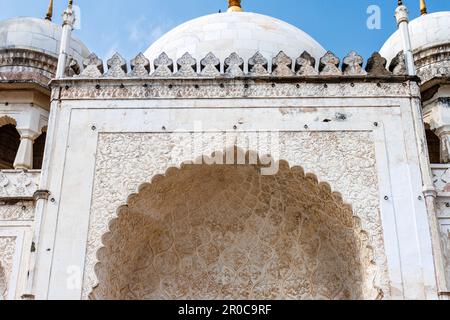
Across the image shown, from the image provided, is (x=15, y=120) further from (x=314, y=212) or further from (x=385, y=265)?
(x=385, y=265)

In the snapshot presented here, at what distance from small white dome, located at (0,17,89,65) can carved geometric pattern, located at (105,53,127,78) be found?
251 cm

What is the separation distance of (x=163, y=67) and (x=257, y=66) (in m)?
1.00

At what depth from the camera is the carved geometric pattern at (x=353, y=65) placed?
6.70 metres

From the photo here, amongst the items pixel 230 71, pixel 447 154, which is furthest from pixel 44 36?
pixel 447 154

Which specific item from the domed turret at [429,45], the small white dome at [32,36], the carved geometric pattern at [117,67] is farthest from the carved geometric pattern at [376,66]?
the small white dome at [32,36]

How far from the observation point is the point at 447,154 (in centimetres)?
727

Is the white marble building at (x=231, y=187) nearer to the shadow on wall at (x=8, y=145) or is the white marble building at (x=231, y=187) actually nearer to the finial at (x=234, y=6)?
the shadow on wall at (x=8, y=145)

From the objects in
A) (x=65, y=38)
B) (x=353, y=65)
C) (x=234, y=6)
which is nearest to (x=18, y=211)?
(x=65, y=38)

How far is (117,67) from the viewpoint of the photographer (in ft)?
22.4

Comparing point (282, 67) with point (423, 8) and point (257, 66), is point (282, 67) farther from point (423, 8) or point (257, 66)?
point (423, 8)

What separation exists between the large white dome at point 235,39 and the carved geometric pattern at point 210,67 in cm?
76

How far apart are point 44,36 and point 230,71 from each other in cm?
369

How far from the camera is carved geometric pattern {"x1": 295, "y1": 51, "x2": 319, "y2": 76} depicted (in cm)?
671

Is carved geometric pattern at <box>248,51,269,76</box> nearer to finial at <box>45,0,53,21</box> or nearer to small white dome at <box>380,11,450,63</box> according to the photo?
small white dome at <box>380,11,450,63</box>
